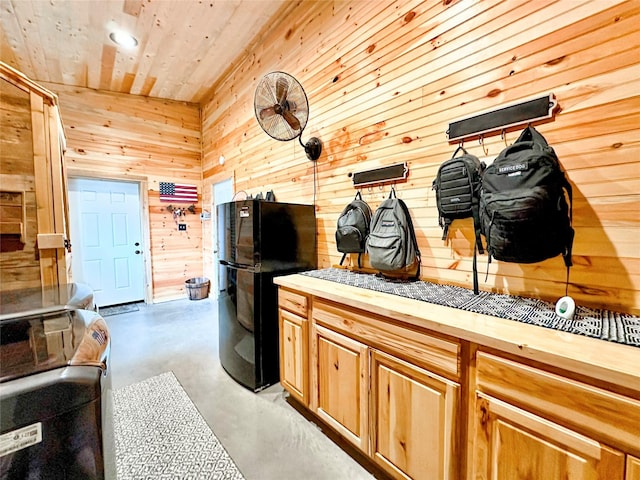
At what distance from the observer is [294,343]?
1.96m

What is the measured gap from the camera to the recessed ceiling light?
10.2ft

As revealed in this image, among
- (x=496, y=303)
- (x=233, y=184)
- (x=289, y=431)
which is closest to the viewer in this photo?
(x=496, y=303)

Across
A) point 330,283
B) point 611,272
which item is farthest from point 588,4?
point 330,283

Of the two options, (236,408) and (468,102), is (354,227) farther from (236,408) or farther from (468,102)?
(236,408)

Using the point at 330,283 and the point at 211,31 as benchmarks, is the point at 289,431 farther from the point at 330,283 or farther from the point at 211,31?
the point at 211,31

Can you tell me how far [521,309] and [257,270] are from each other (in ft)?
5.39

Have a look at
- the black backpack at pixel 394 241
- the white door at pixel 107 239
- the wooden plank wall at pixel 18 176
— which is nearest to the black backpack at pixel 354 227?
the black backpack at pixel 394 241

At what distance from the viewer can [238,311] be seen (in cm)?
234

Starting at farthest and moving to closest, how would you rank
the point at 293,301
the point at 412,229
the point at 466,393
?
the point at 293,301 → the point at 412,229 → the point at 466,393

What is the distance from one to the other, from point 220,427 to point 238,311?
2.60ft

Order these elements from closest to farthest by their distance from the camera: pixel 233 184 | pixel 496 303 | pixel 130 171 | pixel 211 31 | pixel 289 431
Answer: pixel 496 303 < pixel 289 431 < pixel 211 31 < pixel 233 184 < pixel 130 171

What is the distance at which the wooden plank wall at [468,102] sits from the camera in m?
1.17

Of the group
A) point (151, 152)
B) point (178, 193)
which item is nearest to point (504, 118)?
point (178, 193)

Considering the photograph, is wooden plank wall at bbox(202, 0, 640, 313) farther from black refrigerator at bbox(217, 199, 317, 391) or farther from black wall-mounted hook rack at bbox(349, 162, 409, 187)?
black refrigerator at bbox(217, 199, 317, 391)
